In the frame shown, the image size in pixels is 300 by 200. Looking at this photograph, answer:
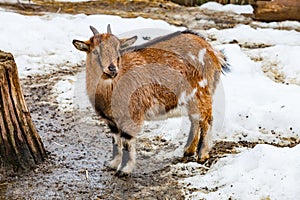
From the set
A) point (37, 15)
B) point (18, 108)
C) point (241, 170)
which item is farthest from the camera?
point (37, 15)

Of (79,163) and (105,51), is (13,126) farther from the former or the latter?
(105,51)

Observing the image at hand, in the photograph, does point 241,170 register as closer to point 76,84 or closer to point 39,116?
point 39,116

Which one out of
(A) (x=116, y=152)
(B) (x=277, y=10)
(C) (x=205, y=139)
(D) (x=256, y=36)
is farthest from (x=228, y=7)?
(A) (x=116, y=152)

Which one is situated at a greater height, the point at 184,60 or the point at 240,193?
the point at 184,60

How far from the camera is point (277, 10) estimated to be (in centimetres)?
1155

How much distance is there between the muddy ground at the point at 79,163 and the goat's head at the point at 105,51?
1105 mm

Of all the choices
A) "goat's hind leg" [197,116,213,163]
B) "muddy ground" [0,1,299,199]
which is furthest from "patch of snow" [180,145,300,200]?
"goat's hind leg" [197,116,213,163]

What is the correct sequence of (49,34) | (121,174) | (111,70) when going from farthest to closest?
(49,34), (121,174), (111,70)

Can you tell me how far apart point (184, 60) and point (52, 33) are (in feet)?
17.2

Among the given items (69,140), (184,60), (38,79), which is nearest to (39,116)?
(69,140)

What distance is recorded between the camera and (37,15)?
39.7 feet

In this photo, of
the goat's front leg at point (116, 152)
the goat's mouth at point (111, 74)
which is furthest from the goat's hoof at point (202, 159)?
the goat's mouth at point (111, 74)

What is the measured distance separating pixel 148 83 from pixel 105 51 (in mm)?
673

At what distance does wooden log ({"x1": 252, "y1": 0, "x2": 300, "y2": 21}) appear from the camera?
11445 mm
